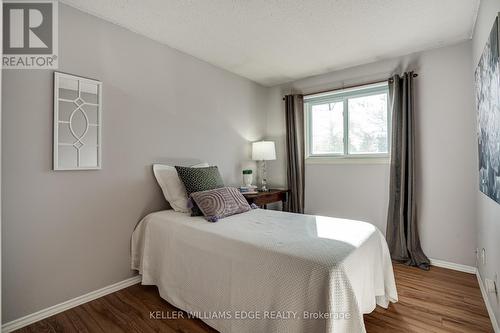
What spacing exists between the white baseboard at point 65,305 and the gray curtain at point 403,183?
9.31ft

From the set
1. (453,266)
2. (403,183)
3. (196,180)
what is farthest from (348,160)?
(196,180)

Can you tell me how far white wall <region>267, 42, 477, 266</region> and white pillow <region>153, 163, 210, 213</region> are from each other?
218 cm

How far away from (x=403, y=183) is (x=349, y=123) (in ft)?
3.45

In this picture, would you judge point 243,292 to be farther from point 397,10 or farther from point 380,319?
point 397,10

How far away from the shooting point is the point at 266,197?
3244 millimetres

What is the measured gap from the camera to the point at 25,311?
181cm

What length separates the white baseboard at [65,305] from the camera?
1.76 m

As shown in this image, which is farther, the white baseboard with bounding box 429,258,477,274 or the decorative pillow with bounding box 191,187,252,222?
the white baseboard with bounding box 429,258,477,274

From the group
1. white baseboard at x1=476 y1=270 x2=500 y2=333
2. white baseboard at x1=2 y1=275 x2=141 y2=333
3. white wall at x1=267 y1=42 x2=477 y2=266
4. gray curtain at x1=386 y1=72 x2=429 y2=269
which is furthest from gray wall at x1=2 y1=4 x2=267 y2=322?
white baseboard at x1=476 y1=270 x2=500 y2=333

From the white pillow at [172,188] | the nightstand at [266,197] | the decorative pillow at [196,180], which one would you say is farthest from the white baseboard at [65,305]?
the nightstand at [266,197]

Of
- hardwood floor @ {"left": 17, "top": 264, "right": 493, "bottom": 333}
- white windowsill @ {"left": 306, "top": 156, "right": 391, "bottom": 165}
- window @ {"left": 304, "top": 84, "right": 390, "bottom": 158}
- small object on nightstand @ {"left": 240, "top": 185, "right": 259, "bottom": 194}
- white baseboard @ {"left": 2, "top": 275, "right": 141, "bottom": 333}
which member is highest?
window @ {"left": 304, "top": 84, "right": 390, "bottom": 158}

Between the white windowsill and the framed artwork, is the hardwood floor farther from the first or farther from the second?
the white windowsill

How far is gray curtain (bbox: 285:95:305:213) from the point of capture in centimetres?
371

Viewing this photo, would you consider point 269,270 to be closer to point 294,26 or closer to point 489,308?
point 489,308
